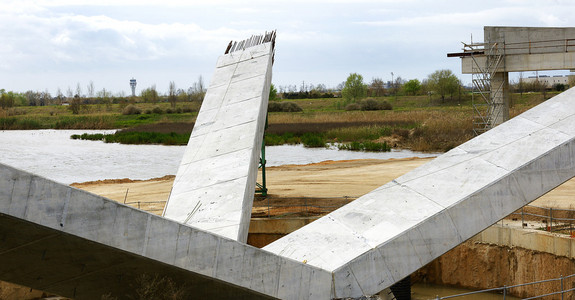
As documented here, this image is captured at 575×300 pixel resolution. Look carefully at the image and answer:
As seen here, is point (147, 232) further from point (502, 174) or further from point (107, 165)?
point (107, 165)

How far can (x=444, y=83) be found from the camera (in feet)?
325

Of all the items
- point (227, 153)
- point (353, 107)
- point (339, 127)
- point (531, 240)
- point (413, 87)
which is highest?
point (413, 87)

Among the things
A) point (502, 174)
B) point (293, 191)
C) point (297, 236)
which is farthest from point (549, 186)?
point (293, 191)

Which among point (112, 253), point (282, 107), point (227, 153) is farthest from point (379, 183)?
point (282, 107)

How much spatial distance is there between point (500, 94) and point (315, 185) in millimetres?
9596

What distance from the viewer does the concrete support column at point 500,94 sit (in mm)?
29797

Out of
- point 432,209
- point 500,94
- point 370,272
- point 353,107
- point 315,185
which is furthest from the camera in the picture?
point 353,107

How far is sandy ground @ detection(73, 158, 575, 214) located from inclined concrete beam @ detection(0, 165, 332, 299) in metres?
12.2

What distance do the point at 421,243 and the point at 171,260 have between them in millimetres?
4523

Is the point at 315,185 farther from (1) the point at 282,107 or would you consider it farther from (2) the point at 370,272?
(1) the point at 282,107

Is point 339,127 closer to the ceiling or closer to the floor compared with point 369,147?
closer to the ceiling

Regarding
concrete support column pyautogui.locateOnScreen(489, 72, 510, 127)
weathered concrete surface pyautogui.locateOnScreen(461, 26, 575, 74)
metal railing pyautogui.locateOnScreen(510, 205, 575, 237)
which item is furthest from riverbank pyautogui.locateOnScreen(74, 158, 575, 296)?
weathered concrete surface pyautogui.locateOnScreen(461, 26, 575, 74)

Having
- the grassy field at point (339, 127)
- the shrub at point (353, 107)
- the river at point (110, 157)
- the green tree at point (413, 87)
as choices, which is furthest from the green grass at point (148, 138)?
the green tree at point (413, 87)

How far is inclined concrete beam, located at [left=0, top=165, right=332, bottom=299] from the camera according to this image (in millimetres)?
7832
